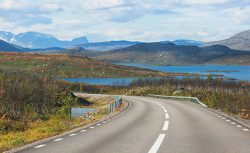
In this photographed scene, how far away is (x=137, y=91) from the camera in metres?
91.4

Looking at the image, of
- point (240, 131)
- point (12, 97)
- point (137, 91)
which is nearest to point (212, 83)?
point (137, 91)

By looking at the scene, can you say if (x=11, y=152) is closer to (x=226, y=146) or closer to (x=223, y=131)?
(x=226, y=146)

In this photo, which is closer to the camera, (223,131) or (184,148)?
(184,148)

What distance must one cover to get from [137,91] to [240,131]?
244ft

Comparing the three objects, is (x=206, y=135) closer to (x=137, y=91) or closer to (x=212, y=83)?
(x=137, y=91)

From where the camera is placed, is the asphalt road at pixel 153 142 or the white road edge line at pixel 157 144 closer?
the white road edge line at pixel 157 144

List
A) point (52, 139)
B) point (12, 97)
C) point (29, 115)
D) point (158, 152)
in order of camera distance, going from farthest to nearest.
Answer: point (12, 97) → point (29, 115) → point (52, 139) → point (158, 152)

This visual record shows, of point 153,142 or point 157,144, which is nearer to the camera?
point 157,144

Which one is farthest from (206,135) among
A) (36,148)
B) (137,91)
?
(137,91)

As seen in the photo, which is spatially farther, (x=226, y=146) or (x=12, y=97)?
(x=12, y=97)

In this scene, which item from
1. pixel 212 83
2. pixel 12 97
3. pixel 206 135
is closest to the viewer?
pixel 206 135

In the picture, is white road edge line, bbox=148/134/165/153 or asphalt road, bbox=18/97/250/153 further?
asphalt road, bbox=18/97/250/153

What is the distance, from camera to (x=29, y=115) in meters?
31.4

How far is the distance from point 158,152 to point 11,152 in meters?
4.07
